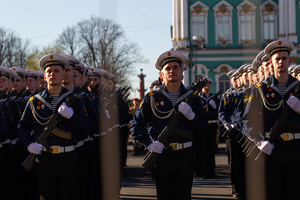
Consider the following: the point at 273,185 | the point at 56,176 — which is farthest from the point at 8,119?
the point at 273,185

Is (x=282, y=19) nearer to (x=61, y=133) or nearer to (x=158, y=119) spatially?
(x=158, y=119)

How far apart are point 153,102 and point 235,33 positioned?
30.7m

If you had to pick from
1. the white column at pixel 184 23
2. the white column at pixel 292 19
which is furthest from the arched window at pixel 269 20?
the white column at pixel 184 23

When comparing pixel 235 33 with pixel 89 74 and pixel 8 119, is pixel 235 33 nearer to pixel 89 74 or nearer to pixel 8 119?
pixel 89 74

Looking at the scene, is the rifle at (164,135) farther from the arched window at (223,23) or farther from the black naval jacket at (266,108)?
the arched window at (223,23)

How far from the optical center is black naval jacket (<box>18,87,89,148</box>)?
5594 millimetres

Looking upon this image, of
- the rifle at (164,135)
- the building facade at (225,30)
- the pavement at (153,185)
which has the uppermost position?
the building facade at (225,30)

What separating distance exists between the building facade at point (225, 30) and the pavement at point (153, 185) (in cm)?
2268

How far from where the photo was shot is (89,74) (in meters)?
9.37

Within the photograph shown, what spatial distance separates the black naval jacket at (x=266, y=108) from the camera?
5801mm

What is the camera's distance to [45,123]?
564 cm

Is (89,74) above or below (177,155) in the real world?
above

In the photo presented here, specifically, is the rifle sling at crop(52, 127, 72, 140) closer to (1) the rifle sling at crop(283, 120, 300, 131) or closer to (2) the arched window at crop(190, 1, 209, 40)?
(1) the rifle sling at crop(283, 120, 300, 131)

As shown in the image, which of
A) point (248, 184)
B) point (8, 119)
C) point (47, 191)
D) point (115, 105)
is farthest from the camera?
point (115, 105)
